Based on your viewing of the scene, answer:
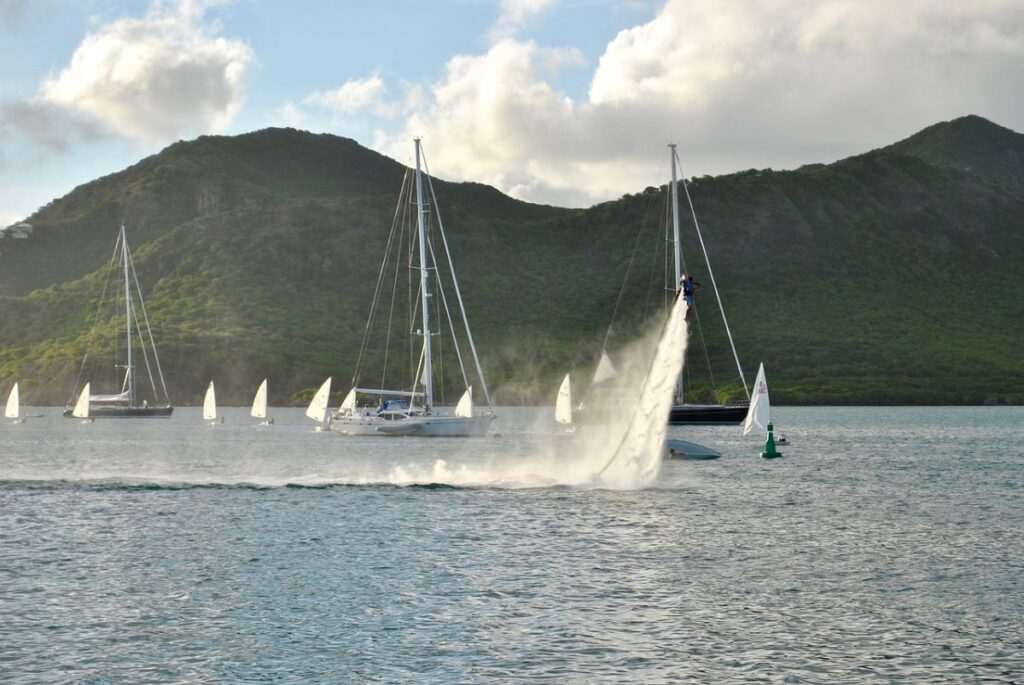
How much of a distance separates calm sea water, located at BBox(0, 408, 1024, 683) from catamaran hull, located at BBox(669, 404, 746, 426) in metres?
55.2

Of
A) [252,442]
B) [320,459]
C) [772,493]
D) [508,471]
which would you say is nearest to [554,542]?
[772,493]

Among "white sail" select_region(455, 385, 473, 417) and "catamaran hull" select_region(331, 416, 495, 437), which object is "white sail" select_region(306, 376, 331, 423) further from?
"white sail" select_region(455, 385, 473, 417)

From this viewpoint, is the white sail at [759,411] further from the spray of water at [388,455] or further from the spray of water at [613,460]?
the spray of water at [613,460]


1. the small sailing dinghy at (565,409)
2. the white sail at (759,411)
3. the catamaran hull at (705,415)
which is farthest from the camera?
the small sailing dinghy at (565,409)

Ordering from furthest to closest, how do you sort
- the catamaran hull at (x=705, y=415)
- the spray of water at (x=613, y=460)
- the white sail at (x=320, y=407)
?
the white sail at (x=320, y=407)
the catamaran hull at (x=705, y=415)
the spray of water at (x=613, y=460)

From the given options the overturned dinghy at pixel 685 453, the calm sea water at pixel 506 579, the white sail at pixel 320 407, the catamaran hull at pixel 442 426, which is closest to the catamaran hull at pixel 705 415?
the catamaran hull at pixel 442 426

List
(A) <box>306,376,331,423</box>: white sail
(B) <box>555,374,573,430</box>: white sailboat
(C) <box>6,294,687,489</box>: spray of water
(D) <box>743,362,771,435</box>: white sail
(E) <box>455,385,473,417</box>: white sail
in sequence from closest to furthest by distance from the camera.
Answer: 1. (C) <box>6,294,687,489</box>: spray of water
2. (E) <box>455,385,473,417</box>: white sail
3. (D) <box>743,362,771,435</box>: white sail
4. (A) <box>306,376,331,423</box>: white sail
5. (B) <box>555,374,573,430</box>: white sailboat

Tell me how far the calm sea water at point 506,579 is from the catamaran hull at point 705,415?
181 feet

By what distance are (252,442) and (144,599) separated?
105 m

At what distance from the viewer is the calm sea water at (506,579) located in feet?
98.4

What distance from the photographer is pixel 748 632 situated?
1307 inches

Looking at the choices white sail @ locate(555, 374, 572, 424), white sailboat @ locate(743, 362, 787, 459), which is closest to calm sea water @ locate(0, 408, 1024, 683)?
white sailboat @ locate(743, 362, 787, 459)

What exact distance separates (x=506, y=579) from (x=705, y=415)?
106 meters

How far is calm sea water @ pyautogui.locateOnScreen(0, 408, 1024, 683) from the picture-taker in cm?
3000
